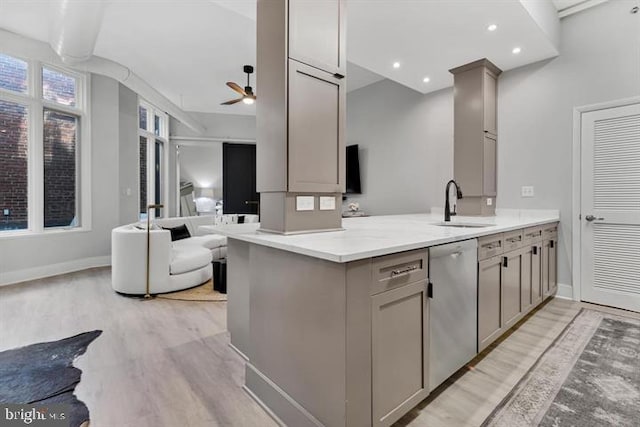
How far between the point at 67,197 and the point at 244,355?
4.70 m

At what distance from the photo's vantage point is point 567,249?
348 cm

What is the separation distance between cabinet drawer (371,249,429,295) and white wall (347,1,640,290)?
9.75ft

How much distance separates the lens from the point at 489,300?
2.14 m

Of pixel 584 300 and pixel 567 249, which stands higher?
pixel 567 249

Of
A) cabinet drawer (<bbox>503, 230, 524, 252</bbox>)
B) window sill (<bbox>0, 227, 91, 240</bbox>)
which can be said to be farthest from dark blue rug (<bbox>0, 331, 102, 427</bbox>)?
cabinet drawer (<bbox>503, 230, 524, 252</bbox>)

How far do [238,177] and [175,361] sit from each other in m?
6.34

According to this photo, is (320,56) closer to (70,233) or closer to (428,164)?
(428,164)

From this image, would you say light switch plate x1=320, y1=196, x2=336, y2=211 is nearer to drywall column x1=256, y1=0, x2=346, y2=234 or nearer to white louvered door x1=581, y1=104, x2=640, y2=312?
drywall column x1=256, y1=0, x2=346, y2=234

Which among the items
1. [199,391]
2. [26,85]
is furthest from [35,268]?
[199,391]

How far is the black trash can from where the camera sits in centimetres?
381

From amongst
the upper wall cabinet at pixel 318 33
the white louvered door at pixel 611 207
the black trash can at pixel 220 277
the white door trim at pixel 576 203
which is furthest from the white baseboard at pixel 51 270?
the white louvered door at pixel 611 207

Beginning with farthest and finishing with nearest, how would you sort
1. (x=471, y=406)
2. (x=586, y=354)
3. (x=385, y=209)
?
1. (x=385, y=209)
2. (x=586, y=354)
3. (x=471, y=406)

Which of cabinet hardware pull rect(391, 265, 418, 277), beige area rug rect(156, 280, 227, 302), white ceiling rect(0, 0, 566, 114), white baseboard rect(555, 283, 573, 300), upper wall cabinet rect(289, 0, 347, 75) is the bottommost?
beige area rug rect(156, 280, 227, 302)

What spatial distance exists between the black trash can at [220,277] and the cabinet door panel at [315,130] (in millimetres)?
2483
